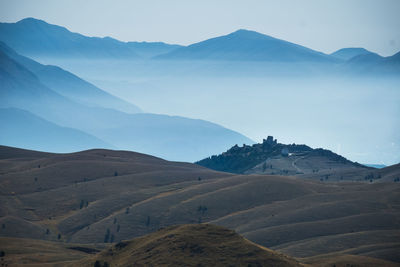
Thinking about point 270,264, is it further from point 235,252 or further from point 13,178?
point 13,178

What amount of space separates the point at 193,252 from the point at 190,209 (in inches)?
2581

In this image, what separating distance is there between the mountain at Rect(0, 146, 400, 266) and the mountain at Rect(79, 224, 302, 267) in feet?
50.7

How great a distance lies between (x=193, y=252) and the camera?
76750 mm

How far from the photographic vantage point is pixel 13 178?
169875mm

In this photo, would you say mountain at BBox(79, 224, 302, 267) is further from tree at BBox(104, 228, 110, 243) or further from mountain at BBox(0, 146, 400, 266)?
tree at BBox(104, 228, 110, 243)

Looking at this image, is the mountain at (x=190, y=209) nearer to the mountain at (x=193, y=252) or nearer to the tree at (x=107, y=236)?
the tree at (x=107, y=236)

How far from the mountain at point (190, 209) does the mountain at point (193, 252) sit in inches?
609

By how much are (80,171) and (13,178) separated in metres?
16.8

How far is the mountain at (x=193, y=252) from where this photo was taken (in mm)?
75438

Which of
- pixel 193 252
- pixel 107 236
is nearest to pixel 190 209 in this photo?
pixel 107 236

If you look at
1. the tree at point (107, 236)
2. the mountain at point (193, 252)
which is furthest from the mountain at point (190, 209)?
the mountain at point (193, 252)

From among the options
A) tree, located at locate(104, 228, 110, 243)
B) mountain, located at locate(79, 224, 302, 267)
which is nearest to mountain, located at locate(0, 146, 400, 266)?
tree, located at locate(104, 228, 110, 243)

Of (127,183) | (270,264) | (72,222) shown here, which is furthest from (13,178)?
(270,264)

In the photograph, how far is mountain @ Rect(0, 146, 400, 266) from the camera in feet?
369
